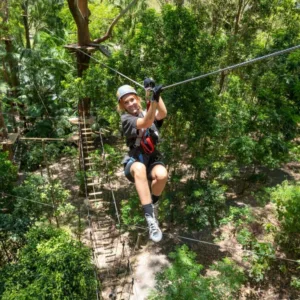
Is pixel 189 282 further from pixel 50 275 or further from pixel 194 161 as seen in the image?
pixel 194 161

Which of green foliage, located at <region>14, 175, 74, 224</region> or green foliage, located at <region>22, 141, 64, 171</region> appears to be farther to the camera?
green foliage, located at <region>22, 141, 64, 171</region>

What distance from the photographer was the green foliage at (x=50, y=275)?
10.3ft

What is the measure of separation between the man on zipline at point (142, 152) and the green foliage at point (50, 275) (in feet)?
4.68

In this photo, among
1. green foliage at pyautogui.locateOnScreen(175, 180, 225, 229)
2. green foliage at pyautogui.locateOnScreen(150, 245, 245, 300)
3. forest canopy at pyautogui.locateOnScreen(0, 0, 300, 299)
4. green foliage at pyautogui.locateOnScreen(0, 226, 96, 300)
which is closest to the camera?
green foliage at pyautogui.locateOnScreen(0, 226, 96, 300)

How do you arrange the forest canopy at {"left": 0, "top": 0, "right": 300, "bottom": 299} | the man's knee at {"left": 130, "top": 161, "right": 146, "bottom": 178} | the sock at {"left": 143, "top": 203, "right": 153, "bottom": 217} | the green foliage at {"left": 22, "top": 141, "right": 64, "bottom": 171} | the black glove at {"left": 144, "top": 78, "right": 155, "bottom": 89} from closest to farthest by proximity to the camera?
the black glove at {"left": 144, "top": 78, "right": 155, "bottom": 89}, the sock at {"left": 143, "top": 203, "right": 153, "bottom": 217}, the man's knee at {"left": 130, "top": 161, "right": 146, "bottom": 178}, the forest canopy at {"left": 0, "top": 0, "right": 300, "bottom": 299}, the green foliage at {"left": 22, "top": 141, "right": 64, "bottom": 171}

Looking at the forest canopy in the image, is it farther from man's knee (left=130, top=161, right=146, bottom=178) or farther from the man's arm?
man's knee (left=130, top=161, right=146, bottom=178)

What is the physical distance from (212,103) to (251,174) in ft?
12.0

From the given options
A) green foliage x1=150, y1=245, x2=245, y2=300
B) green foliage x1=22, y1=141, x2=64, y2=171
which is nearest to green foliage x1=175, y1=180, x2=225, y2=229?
green foliage x1=150, y1=245, x2=245, y2=300

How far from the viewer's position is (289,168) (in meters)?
8.90

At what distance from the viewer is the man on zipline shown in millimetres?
2518

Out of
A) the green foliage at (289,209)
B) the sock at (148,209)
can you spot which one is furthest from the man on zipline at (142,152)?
the green foliage at (289,209)

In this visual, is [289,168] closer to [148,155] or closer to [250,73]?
[250,73]

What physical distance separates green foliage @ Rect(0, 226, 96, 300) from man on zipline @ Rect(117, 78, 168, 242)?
143 centimetres

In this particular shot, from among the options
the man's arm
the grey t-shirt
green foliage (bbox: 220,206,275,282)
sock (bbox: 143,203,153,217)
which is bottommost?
green foliage (bbox: 220,206,275,282)
